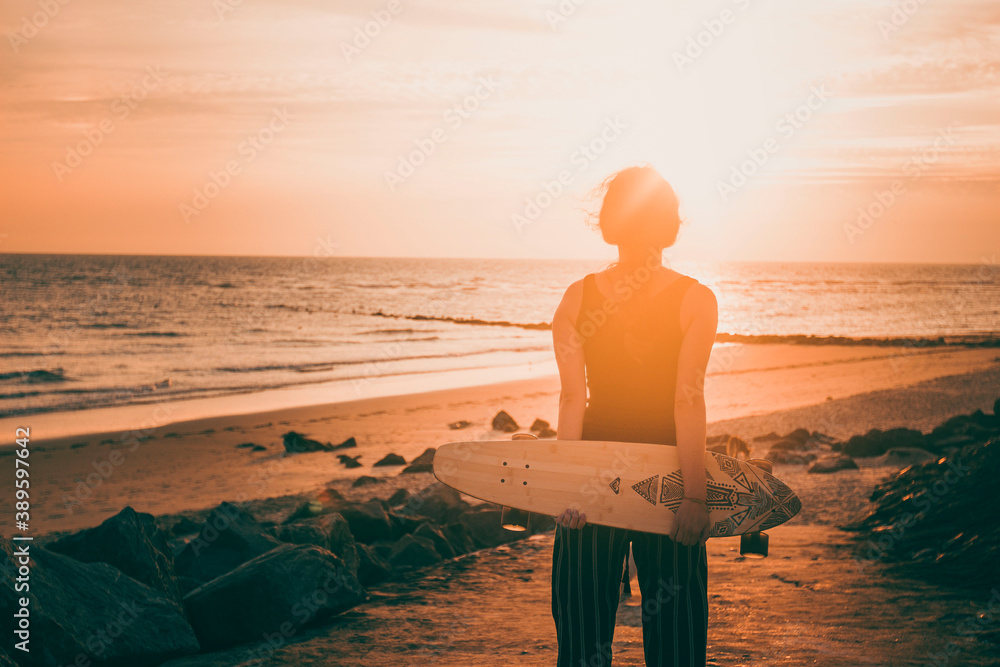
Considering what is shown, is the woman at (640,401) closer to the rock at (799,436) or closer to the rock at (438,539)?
the rock at (438,539)

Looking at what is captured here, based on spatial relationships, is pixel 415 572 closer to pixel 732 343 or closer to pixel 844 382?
pixel 844 382

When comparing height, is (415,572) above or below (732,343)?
below

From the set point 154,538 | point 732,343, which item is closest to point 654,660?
point 154,538

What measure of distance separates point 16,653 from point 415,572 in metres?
2.42

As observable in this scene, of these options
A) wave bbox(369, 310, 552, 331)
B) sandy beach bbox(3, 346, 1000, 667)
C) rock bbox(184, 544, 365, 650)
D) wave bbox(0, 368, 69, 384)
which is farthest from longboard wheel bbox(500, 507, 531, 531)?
wave bbox(369, 310, 552, 331)

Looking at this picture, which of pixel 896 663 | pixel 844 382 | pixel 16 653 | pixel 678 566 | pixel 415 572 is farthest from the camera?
pixel 844 382

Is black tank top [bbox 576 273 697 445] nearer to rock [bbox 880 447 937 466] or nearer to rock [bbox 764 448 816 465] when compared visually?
rock [bbox 764 448 816 465]

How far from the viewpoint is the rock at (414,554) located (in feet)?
17.0

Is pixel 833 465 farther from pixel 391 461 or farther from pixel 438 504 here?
pixel 391 461

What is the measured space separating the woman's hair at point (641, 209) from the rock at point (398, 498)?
18.2ft

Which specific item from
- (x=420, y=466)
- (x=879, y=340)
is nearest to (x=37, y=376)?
(x=420, y=466)

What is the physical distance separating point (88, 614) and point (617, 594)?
2734mm

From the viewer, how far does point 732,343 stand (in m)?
28.1

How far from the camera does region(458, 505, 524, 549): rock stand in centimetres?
596
